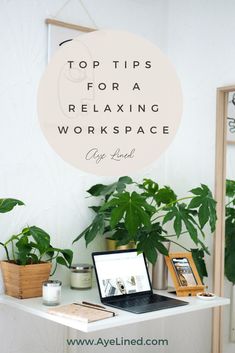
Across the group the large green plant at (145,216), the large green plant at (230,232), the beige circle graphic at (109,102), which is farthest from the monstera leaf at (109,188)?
the large green plant at (230,232)

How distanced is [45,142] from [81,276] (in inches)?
25.0

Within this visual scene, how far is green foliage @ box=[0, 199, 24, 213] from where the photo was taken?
2412 mm

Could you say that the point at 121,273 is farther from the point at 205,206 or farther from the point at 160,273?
the point at 205,206

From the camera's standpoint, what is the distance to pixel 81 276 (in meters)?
2.69

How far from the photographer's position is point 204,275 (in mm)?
2906

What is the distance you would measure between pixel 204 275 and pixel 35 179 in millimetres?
947

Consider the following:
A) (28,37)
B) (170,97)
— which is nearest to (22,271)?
(28,37)

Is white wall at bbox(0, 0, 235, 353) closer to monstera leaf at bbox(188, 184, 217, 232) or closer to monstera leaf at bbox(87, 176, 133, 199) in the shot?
monstera leaf at bbox(87, 176, 133, 199)

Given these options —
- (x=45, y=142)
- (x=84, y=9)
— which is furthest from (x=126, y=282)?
(x=84, y=9)

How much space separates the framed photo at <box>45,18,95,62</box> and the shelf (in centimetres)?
109

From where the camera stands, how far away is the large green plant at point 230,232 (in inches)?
113

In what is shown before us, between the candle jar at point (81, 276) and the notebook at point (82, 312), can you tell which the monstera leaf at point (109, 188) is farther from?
the notebook at point (82, 312)

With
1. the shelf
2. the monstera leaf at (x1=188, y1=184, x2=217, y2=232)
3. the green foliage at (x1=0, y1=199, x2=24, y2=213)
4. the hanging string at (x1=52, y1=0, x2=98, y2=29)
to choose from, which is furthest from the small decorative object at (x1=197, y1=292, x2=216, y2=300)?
the hanging string at (x1=52, y1=0, x2=98, y2=29)

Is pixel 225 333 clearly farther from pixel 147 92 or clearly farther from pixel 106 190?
pixel 147 92
